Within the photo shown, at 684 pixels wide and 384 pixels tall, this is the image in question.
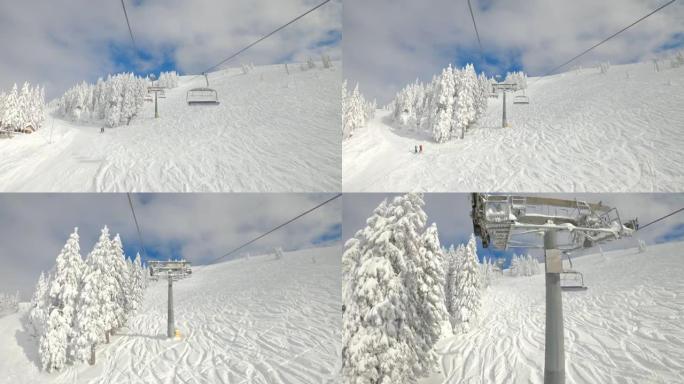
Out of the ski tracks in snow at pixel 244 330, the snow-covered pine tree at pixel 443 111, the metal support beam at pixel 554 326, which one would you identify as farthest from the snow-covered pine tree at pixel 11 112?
the metal support beam at pixel 554 326

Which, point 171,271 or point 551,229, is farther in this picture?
point 171,271

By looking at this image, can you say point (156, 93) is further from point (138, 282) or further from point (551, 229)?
point (551, 229)

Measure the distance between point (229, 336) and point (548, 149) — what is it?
4.25 meters

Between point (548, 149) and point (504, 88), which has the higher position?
point (504, 88)

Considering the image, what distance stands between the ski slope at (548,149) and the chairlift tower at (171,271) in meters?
2.33

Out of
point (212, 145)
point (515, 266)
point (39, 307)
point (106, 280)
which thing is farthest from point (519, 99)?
point (39, 307)

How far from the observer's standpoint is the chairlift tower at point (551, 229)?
10.8ft

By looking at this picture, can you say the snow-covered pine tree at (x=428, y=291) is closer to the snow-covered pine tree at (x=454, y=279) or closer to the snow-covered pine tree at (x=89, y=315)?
the snow-covered pine tree at (x=454, y=279)

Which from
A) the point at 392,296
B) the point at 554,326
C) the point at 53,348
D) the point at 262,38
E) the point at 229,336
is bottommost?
the point at 229,336

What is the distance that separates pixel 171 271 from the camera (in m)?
4.97

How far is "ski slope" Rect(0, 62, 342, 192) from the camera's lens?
371cm

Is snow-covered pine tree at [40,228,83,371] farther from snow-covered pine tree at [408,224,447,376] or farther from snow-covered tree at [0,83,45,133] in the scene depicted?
snow-covered pine tree at [408,224,447,376]

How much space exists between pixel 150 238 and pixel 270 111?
2.12 meters

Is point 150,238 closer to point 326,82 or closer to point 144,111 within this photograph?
point 144,111
